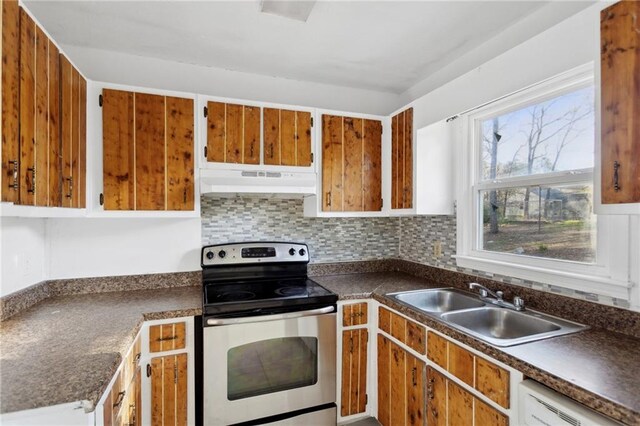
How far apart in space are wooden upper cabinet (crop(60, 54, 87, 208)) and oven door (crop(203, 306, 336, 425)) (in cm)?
96

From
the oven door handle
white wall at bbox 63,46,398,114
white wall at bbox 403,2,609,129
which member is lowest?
the oven door handle

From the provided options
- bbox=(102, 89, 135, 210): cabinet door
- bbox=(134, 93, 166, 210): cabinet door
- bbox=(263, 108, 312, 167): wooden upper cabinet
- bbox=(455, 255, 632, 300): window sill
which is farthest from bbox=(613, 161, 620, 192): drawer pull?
bbox=(102, 89, 135, 210): cabinet door

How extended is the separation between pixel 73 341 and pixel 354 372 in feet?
5.12

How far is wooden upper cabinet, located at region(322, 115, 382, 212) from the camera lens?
2.40 m

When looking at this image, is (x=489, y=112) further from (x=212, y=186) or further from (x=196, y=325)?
(x=196, y=325)

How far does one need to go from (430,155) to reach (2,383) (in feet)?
7.77

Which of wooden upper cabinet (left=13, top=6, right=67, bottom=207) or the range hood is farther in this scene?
the range hood

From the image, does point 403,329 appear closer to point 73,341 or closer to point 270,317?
point 270,317

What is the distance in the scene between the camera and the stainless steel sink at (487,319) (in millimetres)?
1409

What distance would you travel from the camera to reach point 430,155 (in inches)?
90.8

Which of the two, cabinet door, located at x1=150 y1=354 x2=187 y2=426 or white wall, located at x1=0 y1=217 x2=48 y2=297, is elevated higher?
white wall, located at x1=0 y1=217 x2=48 y2=297

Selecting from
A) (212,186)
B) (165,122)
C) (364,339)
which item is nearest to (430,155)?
(364,339)

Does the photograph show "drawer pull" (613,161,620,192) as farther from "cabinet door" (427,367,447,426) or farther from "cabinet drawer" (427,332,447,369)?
"cabinet door" (427,367,447,426)

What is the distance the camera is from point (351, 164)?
8.16 ft
